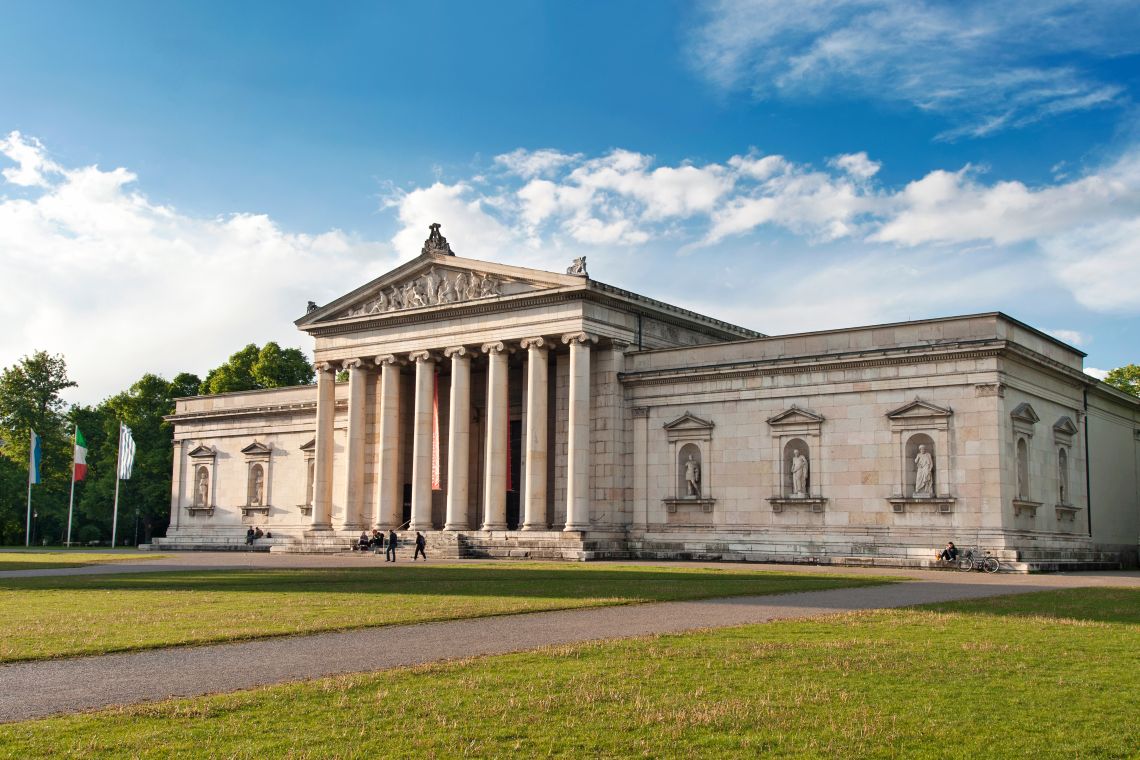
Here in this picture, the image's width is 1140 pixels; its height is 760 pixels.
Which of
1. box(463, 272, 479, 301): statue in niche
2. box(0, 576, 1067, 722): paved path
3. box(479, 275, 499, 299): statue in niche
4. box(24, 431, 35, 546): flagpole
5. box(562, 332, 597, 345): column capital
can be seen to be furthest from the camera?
box(24, 431, 35, 546): flagpole

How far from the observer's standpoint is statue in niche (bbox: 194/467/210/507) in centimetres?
8381

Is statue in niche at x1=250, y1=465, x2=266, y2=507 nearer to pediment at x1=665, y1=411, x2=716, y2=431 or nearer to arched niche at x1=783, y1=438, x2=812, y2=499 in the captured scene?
pediment at x1=665, y1=411, x2=716, y2=431

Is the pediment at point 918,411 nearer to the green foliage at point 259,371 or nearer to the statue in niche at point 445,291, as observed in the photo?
the statue in niche at point 445,291

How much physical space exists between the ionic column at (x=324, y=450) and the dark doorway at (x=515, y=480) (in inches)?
447

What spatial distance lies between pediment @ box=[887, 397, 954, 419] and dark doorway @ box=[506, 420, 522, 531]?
2296 cm

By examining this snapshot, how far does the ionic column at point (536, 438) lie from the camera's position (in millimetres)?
60312

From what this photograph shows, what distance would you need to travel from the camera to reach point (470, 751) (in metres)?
10.9

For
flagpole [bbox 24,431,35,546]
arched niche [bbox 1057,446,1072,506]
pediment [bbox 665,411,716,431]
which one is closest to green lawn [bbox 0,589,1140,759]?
arched niche [bbox 1057,446,1072,506]

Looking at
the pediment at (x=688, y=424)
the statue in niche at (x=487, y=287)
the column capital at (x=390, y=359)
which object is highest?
the statue in niche at (x=487, y=287)

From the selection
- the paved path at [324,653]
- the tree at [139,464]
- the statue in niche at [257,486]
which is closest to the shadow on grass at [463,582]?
the paved path at [324,653]

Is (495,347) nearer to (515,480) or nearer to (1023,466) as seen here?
(515,480)

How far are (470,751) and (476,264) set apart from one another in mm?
54125

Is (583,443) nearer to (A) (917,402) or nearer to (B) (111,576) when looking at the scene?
(A) (917,402)

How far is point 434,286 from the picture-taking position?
217 ft
